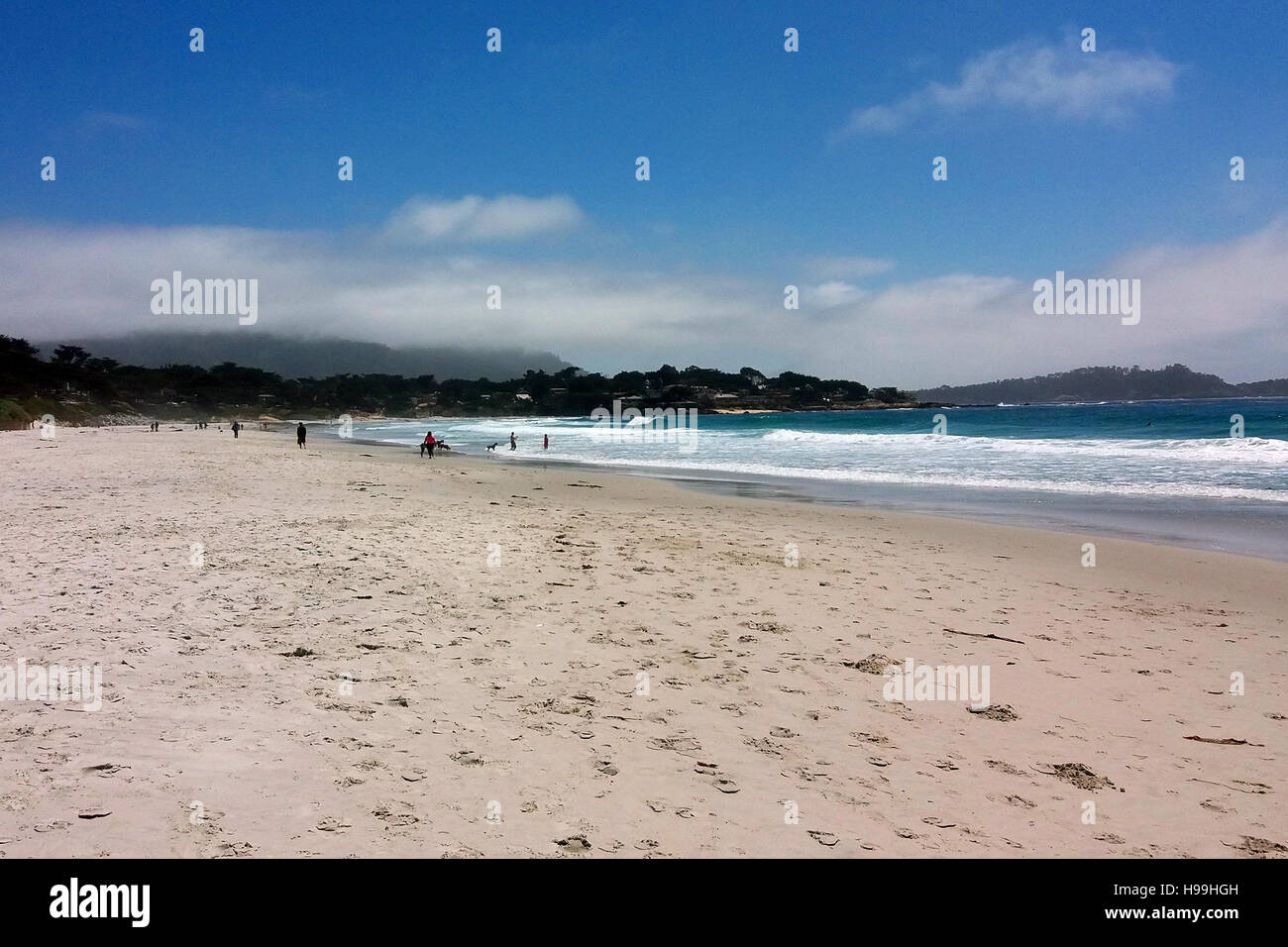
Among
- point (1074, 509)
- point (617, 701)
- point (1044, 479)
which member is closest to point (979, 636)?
point (617, 701)

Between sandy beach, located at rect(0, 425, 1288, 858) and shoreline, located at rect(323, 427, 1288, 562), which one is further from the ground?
shoreline, located at rect(323, 427, 1288, 562)

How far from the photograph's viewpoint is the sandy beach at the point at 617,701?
11.3 feet

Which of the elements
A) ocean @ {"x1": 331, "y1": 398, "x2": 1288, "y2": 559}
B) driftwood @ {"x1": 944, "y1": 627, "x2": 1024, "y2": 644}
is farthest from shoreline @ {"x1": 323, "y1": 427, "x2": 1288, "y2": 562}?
driftwood @ {"x1": 944, "y1": 627, "x2": 1024, "y2": 644}

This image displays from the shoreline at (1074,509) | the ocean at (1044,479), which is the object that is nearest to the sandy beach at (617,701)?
the shoreline at (1074,509)

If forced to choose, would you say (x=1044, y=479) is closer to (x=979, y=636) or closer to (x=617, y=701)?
(x=979, y=636)

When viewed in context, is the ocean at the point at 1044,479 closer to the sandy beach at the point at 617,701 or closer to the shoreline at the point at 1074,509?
the shoreline at the point at 1074,509

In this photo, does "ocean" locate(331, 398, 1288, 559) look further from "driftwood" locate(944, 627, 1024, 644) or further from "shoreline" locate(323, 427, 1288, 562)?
"driftwood" locate(944, 627, 1024, 644)

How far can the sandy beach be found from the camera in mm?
3443

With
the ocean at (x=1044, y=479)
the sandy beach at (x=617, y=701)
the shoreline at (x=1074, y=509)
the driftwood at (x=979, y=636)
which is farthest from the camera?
the ocean at (x=1044, y=479)

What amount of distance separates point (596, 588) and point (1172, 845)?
571cm

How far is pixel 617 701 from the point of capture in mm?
5051

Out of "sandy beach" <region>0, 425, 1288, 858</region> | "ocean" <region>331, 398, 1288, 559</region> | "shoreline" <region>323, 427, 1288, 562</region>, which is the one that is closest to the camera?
"sandy beach" <region>0, 425, 1288, 858</region>

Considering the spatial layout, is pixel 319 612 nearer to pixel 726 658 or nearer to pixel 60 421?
pixel 726 658
